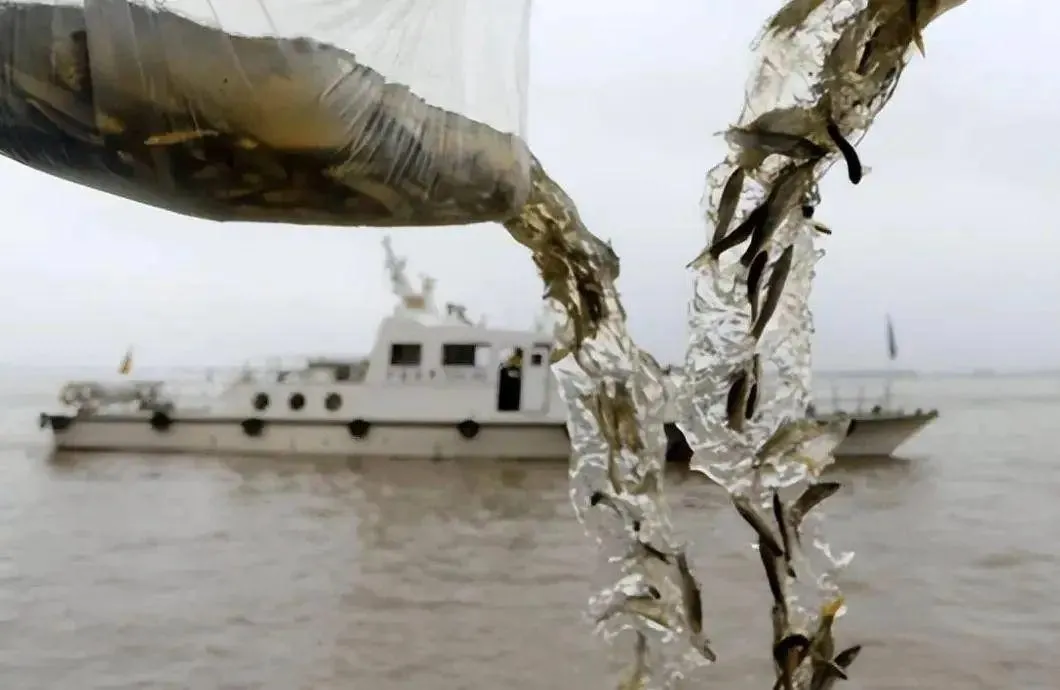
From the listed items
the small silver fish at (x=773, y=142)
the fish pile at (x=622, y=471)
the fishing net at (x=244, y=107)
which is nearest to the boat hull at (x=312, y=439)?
the fish pile at (x=622, y=471)

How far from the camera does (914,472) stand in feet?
28.7

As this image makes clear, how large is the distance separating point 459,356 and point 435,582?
487 cm

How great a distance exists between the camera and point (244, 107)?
29.5 inches

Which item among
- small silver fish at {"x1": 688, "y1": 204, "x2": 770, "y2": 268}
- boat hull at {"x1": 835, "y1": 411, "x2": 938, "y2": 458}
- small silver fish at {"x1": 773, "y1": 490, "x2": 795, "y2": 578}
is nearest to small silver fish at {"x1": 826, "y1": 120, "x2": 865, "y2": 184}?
small silver fish at {"x1": 688, "y1": 204, "x2": 770, "y2": 268}

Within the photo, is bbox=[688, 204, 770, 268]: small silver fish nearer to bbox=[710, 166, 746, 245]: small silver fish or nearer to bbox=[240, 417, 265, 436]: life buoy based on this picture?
bbox=[710, 166, 746, 245]: small silver fish

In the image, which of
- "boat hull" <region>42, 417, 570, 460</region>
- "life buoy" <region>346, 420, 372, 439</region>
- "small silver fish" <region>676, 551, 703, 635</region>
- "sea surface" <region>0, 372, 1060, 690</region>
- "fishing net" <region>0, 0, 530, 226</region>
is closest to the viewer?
"fishing net" <region>0, 0, 530, 226</region>

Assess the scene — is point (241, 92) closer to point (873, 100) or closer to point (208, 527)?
point (873, 100)

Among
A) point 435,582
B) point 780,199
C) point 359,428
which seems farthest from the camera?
point 359,428

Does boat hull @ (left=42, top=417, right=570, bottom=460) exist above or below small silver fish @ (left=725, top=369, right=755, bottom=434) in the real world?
below

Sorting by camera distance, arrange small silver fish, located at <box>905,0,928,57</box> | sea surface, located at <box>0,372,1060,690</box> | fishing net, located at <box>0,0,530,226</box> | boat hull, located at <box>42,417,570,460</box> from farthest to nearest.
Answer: boat hull, located at <box>42,417,570,460</box>
sea surface, located at <box>0,372,1060,690</box>
small silver fish, located at <box>905,0,928,57</box>
fishing net, located at <box>0,0,530,226</box>

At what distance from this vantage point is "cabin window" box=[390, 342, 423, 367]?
940cm

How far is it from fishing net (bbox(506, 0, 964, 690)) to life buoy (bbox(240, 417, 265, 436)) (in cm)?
890

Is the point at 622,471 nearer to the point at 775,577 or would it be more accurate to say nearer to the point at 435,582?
the point at 775,577

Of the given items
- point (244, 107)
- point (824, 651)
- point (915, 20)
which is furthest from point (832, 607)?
point (244, 107)
